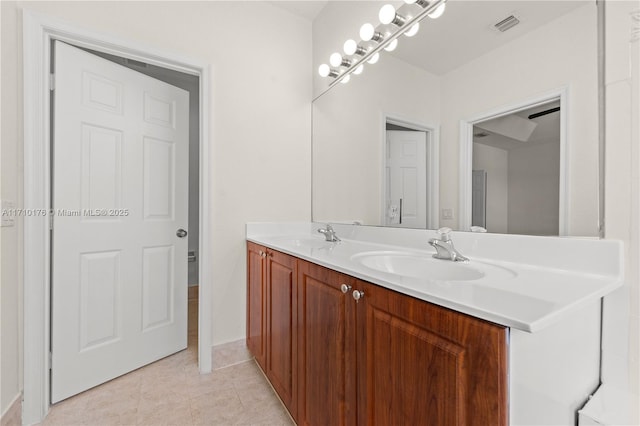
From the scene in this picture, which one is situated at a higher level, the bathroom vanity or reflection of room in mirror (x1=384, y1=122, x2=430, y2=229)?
reflection of room in mirror (x1=384, y1=122, x2=430, y2=229)

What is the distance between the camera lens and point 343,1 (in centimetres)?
190

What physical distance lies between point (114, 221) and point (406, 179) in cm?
173

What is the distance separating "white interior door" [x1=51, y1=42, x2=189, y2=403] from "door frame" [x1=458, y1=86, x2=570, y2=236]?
1810mm

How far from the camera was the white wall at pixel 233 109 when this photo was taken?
134 centimetres

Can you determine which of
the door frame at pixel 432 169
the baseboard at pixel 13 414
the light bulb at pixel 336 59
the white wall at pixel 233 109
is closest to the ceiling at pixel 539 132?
the door frame at pixel 432 169

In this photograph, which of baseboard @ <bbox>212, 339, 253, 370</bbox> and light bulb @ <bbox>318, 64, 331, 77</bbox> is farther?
light bulb @ <bbox>318, 64, 331, 77</bbox>

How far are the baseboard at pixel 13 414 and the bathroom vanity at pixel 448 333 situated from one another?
3.90ft

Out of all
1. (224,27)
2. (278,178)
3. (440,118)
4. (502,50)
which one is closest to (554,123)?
(502,50)

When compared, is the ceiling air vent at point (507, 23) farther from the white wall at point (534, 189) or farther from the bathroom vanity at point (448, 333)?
the bathroom vanity at point (448, 333)

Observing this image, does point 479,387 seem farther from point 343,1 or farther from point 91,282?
point 343,1

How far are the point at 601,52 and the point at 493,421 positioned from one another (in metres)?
1.01

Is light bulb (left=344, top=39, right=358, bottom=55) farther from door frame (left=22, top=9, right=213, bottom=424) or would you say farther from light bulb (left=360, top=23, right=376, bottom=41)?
door frame (left=22, top=9, right=213, bottom=424)

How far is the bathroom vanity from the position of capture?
0.51 m

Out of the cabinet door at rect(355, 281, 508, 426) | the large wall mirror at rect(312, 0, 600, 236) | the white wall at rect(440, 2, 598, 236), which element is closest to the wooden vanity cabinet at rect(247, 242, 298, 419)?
the cabinet door at rect(355, 281, 508, 426)
